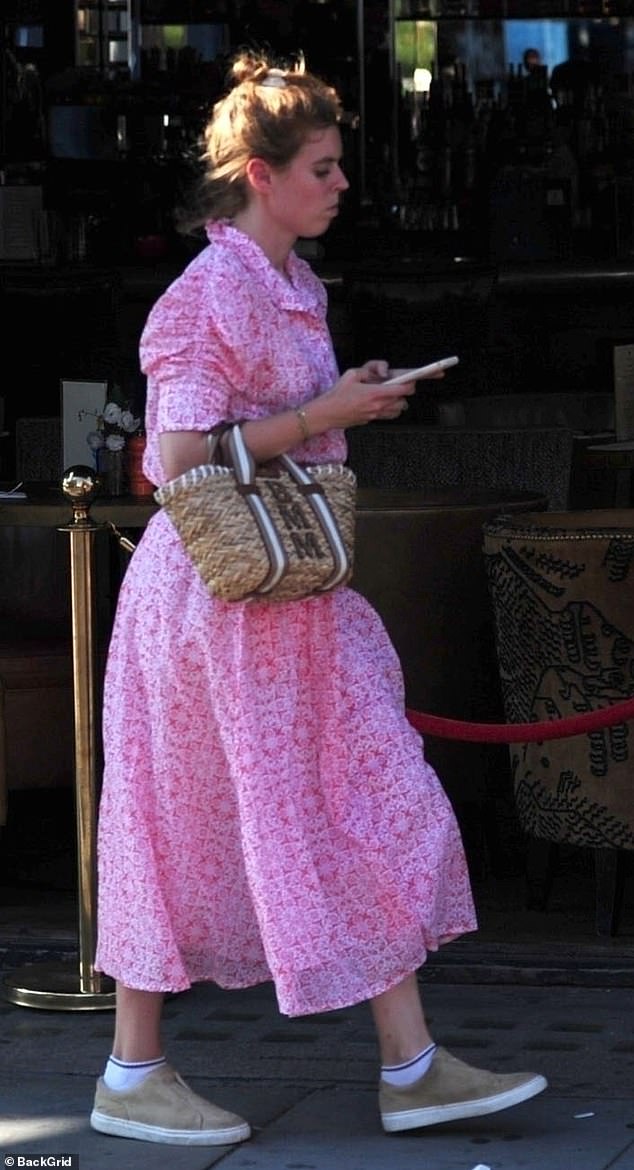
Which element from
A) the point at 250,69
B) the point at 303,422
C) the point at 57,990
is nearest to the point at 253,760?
the point at 303,422

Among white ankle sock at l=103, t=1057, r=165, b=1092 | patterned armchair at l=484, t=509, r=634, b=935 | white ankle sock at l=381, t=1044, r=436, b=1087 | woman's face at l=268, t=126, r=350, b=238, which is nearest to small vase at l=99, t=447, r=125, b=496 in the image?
patterned armchair at l=484, t=509, r=634, b=935

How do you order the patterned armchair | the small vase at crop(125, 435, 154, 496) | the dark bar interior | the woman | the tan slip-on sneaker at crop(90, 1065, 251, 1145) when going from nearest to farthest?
the woman, the tan slip-on sneaker at crop(90, 1065, 251, 1145), the patterned armchair, the small vase at crop(125, 435, 154, 496), the dark bar interior

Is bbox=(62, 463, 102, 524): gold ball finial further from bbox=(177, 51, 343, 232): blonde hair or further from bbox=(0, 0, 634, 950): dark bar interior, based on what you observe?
bbox=(0, 0, 634, 950): dark bar interior

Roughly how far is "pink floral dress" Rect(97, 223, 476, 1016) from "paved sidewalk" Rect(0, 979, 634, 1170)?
27cm

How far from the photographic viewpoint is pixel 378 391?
345 centimetres

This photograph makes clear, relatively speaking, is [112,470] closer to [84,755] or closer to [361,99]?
[84,755]

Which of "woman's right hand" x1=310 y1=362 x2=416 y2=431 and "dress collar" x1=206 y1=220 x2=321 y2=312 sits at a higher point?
"dress collar" x1=206 y1=220 x2=321 y2=312

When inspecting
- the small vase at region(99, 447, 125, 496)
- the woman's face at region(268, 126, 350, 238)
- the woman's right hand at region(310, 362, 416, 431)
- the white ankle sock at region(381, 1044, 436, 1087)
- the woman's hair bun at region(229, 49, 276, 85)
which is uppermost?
the woman's hair bun at region(229, 49, 276, 85)

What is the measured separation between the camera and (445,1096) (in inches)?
142

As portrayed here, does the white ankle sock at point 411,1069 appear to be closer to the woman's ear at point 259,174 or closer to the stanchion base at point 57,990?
the stanchion base at point 57,990

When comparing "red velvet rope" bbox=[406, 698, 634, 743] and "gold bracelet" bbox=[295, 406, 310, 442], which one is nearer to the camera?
"gold bracelet" bbox=[295, 406, 310, 442]

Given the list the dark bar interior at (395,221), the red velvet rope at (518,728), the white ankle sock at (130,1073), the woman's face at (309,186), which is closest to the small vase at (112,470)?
the dark bar interior at (395,221)

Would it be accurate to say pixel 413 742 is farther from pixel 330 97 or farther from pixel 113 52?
pixel 113 52

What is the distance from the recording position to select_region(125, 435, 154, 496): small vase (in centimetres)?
533
